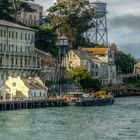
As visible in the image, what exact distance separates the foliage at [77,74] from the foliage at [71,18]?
18991 millimetres

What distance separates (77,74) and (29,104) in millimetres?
37763

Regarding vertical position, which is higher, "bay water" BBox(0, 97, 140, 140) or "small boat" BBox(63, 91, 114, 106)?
"small boat" BBox(63, 91, 114, 106)

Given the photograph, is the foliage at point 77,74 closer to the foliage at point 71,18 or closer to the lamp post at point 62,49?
the lamp post at point 62,49

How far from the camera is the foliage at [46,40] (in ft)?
493

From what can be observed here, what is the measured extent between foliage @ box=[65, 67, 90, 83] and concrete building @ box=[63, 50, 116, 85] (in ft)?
23.5

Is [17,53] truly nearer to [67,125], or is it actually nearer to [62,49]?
[62,49]

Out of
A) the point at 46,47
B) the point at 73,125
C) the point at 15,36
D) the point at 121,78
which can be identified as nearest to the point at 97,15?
the point at 121,78

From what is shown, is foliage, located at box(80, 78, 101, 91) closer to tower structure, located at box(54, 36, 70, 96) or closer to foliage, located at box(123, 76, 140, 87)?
tower structure, located at box(54, 36, 70, 96)

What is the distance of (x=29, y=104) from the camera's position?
110 m

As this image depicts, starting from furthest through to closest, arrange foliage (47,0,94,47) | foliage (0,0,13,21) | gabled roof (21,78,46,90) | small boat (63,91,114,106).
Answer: foliage (47,0,94,47) → foliage (0,0,13,21) → small boat (63,91,114,106) → gabled roof (21,78,46,90)

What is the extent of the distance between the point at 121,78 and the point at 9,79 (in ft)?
255

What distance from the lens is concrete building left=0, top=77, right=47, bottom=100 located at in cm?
11450

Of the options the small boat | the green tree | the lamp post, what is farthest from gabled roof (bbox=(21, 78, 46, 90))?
the green tree

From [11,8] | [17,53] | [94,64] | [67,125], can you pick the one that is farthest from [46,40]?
[67,125]
